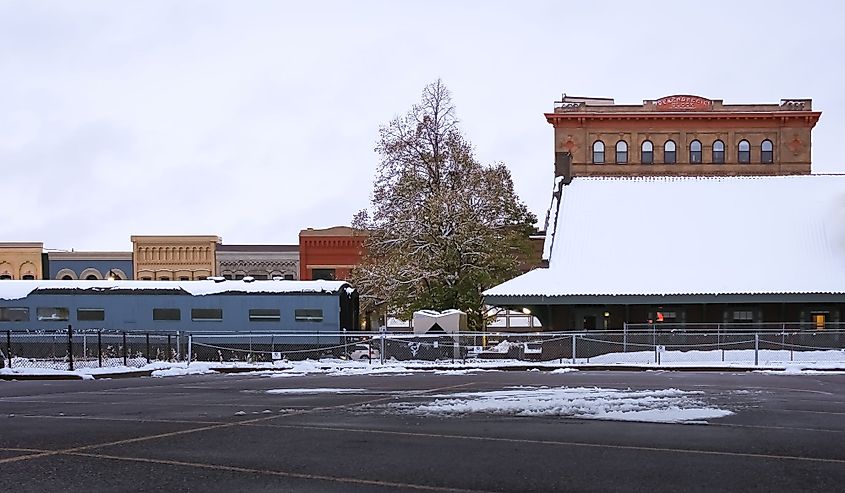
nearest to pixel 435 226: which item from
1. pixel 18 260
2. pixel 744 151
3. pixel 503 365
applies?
pixel 503 365

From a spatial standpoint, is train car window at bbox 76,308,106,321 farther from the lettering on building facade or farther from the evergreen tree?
the lettering on building facade

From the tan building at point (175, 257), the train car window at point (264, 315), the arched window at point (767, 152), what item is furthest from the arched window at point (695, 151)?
the train car window at point (264, 315)

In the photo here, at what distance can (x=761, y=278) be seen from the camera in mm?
35688

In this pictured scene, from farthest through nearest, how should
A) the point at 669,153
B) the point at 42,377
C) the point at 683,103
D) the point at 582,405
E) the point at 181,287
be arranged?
the point at 683,103
the point at 669,153
the point at 181,287
the point at 42,377
the point at 582,405

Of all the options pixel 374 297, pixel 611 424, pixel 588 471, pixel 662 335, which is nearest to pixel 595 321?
pixel 662 335

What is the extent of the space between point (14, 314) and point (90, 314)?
135 inches

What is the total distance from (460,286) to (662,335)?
12.4m

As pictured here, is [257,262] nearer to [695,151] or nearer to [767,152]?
[695,151]

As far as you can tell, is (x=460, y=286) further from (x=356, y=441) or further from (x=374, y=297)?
(x=356, y=441)

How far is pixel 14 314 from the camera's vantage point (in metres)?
39.3

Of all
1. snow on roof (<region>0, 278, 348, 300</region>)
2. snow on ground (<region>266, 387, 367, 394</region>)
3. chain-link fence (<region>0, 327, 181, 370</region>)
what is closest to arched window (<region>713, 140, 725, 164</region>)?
snow on roof (<region>0, 278, 348, 300</region>)

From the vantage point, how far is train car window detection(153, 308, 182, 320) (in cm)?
3909

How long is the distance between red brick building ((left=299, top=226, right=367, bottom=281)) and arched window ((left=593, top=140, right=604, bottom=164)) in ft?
68.8

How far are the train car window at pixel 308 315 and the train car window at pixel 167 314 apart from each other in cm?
524
